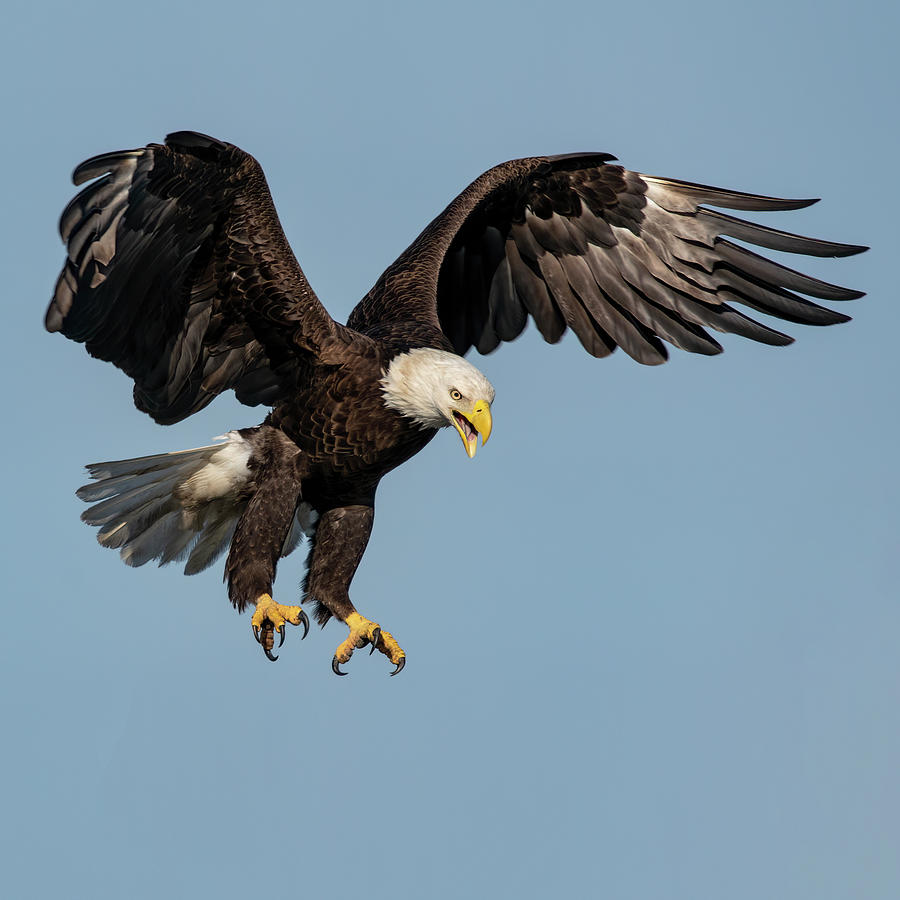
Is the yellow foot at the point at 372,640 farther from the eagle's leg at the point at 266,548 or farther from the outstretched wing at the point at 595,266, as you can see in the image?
the outstretched wing at the point at 595,266

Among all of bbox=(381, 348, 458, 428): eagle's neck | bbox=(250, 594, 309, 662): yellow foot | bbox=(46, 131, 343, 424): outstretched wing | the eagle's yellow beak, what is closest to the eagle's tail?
bbox=(46, 131, 343, 424): outstretched wing

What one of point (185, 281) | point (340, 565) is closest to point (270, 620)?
point (340, 565)

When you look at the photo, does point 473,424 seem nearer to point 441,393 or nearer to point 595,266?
point 441,393

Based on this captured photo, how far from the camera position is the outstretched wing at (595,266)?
294 inches

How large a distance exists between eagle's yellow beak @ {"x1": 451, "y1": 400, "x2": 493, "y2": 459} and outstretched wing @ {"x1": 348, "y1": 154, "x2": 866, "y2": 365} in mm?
995

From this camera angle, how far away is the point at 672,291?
25.3ft

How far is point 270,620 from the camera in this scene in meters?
6.69

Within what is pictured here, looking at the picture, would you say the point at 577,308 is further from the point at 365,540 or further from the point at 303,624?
the point at 303,624

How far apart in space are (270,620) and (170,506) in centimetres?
127

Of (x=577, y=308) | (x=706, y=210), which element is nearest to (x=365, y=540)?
(x=577, y=308)

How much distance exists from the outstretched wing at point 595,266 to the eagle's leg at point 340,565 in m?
0.97

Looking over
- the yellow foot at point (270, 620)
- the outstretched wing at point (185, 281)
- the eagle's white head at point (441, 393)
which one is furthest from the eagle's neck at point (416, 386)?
the yellow foot at point (270, 620)

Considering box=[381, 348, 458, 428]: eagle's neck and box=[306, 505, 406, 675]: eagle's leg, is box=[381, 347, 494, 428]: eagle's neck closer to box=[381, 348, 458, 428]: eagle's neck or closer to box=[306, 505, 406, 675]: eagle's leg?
box=[381, 348, 458, 428]: eagle's neck

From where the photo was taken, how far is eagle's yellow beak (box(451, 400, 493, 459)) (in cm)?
644
